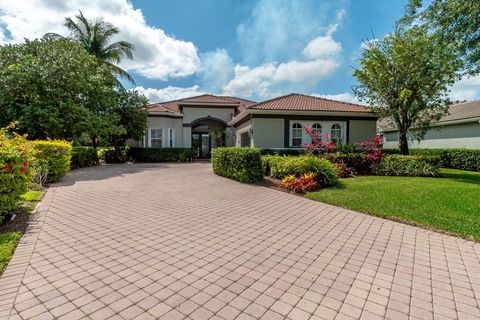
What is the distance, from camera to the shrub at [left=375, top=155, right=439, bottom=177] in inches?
464

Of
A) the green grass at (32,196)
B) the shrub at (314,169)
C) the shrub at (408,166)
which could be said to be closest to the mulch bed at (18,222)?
the green grass at (32,196)

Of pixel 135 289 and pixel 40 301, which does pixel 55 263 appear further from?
pixel 135 289

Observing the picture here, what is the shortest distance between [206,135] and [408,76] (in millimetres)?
16660

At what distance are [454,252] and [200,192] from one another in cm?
645

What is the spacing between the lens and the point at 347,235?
15.9ft

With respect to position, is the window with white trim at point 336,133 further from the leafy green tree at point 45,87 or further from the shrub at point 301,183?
the leafy green tree at point 45,87

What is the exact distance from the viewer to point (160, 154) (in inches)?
837

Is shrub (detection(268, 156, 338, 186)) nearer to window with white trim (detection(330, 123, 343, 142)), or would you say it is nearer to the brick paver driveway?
the brick paver driveway

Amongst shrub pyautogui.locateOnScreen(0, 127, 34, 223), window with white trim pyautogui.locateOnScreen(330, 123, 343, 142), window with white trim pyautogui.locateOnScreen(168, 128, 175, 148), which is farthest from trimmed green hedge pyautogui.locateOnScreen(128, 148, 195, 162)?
shrub pyautogui.locateOnScreen(0, 127, 34, 223)

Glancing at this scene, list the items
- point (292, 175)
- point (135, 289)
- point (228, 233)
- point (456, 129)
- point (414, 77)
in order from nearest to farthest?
point (135, 289) → point (228, 233) → point (292, 175) → point (414, 77) → point (456, 129)

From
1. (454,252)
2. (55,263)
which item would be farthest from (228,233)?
(454,252)

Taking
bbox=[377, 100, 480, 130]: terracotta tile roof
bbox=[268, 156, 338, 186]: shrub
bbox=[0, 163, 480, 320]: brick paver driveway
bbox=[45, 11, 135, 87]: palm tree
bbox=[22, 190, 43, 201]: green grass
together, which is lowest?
bbox=[0, 163, 480, 320]: brick paver driveway

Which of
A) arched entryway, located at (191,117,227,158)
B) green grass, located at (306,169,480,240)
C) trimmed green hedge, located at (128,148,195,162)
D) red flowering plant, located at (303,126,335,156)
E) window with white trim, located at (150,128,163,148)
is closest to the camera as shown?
green grass, located at (306,169,480,240)

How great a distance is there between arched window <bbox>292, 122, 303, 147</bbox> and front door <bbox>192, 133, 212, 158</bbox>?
11.0 meters
